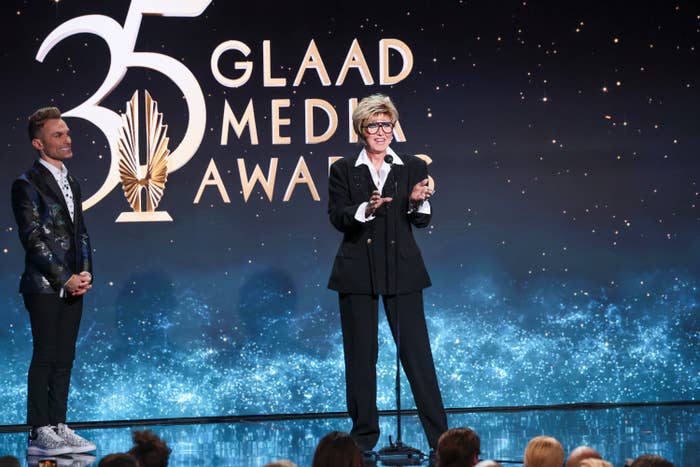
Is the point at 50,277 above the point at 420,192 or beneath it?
beneath

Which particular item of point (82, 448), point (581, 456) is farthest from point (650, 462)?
point (82, 448)

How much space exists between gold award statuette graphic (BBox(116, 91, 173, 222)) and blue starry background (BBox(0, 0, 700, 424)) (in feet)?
0.20

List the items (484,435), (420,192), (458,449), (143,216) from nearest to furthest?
(458,449), (420,192), (484,435), (143,216)

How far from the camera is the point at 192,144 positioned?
624 centimetres

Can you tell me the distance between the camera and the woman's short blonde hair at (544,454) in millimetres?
2855

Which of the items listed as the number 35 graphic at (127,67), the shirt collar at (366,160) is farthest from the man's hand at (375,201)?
the number 35 graphic at (127,67)

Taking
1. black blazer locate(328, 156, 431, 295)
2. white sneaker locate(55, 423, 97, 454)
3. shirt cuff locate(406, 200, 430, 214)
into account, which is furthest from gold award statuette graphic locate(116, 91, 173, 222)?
shirt cuff locate(406, 200, 430, 214)

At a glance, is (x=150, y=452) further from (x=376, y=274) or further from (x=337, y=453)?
(x=376, y=274)

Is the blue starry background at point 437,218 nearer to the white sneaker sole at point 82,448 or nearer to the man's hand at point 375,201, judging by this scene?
the white sneaker sole at point 82,448

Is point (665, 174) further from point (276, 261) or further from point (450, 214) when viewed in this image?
point (276, 261)

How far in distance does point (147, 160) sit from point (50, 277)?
139 cm

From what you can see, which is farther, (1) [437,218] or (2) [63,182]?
(1) [437,218]

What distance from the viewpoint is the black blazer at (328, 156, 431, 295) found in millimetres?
4672

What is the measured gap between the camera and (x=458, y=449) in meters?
2.97
